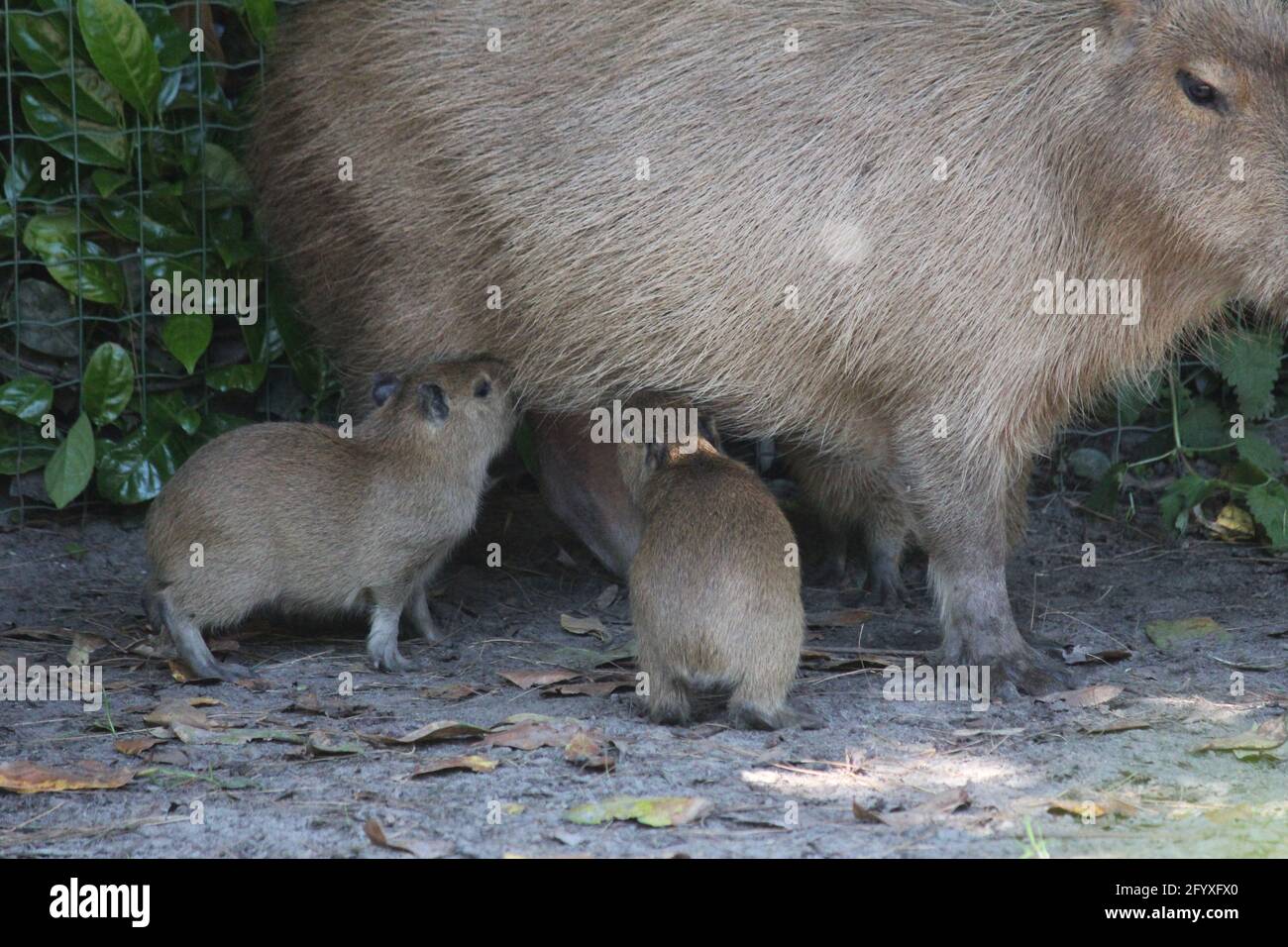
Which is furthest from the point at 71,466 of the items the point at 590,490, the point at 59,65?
the point at 590,490

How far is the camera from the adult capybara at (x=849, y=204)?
404 centimetres

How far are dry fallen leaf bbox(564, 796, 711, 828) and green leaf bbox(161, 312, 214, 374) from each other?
2.54 meters

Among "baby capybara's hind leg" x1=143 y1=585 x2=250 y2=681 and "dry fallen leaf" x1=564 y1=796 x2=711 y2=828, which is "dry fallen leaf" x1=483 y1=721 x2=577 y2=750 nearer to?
"dry fallen leaf" x1=564 y1=796 x2=711 y2=828

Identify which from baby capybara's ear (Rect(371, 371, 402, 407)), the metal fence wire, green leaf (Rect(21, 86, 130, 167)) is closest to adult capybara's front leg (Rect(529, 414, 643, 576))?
baby capybara's ear (Rect(371, 371, 402, 407))

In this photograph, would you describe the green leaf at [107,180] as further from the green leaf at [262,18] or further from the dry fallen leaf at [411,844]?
the dry fallen leaf at [411,844]

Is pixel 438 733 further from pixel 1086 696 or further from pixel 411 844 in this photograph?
pixel 1086 696

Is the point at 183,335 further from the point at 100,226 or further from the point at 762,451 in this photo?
the point at 762,451

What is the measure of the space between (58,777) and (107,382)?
2.12 metres

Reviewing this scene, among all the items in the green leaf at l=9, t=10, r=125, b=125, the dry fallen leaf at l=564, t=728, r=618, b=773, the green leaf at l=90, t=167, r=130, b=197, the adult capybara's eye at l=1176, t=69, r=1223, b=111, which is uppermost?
the green leaf at l=9, t=10, r=125, b=125

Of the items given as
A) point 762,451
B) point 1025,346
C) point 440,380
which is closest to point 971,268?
point 1025,346

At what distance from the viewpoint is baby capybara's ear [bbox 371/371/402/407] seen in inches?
178

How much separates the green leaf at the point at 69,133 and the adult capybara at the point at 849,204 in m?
0.95

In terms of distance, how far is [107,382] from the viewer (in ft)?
17.2

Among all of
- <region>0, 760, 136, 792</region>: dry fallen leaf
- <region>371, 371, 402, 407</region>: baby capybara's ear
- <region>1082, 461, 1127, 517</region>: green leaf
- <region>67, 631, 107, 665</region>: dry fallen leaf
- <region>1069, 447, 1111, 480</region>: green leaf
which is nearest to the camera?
<region>0, 760, 136, 792</region>: dry fallen leaf
